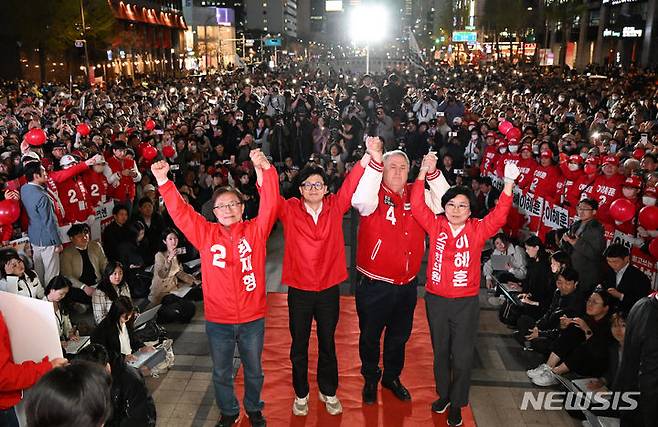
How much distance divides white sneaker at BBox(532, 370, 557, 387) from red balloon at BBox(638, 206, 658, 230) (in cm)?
220

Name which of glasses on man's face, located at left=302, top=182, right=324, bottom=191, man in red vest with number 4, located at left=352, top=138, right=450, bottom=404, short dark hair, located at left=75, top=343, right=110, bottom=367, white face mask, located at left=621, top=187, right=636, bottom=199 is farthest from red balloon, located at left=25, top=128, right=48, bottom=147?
white face mask, located at left=621, top=187, right=636, bottom=199

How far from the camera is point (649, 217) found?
6316 millimetres

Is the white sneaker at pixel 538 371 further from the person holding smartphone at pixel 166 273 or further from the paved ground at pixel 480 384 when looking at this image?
the person holding smartphone at pixel 166 273

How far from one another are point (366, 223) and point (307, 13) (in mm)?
186507

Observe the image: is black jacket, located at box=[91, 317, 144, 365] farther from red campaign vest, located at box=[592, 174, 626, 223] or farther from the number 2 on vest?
red campaign vest, located at box=[592, 174, 626, 223]

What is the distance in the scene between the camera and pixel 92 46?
38906 millimetres

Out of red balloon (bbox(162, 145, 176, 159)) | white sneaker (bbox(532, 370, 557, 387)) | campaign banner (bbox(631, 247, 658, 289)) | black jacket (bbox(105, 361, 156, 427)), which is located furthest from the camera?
red balloon (bbox(162, 145, 176, 159))

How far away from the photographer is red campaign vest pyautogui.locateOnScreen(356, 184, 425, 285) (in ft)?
14.8

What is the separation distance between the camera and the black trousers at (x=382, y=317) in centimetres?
460

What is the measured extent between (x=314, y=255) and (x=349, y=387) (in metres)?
1.54

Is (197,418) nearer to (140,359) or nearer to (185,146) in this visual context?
(140,359)

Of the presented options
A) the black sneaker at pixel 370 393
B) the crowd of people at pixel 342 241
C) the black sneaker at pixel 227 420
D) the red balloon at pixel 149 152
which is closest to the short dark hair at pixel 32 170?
the crowd of people at pixel 342 241

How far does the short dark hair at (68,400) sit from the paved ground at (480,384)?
2963 millimetres

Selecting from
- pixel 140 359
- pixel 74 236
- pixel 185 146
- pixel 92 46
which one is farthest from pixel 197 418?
pixel 92 46
